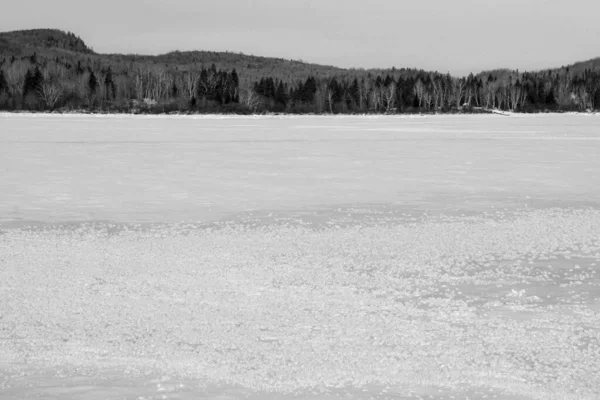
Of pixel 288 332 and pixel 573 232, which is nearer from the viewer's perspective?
pixel 288 332

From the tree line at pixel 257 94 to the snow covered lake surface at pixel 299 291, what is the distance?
81461 millimetres

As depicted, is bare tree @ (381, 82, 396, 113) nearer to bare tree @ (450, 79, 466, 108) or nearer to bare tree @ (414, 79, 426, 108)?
bare tree @ (414, 79, 426, 108)

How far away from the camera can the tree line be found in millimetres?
98688

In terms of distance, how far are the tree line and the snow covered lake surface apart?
8146 centimetres

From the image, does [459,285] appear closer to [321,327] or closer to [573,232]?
[321,327]

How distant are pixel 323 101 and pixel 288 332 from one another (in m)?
111

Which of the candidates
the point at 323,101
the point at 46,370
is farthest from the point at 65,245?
the point at 323,101

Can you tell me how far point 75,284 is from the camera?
5.73 meters

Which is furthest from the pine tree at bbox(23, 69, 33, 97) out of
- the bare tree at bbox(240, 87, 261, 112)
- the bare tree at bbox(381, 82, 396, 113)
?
the bare tree at bbox(381, 82, 396, 113)

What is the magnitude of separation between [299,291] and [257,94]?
10978 centimetres

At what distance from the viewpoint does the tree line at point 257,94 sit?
98.7m

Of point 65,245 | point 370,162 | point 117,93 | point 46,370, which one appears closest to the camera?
point 46,370

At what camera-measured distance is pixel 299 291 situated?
556 centimetres

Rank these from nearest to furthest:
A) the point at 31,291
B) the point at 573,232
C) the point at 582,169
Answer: the point at 31,291, the point at 573,232, the point at 582,169
